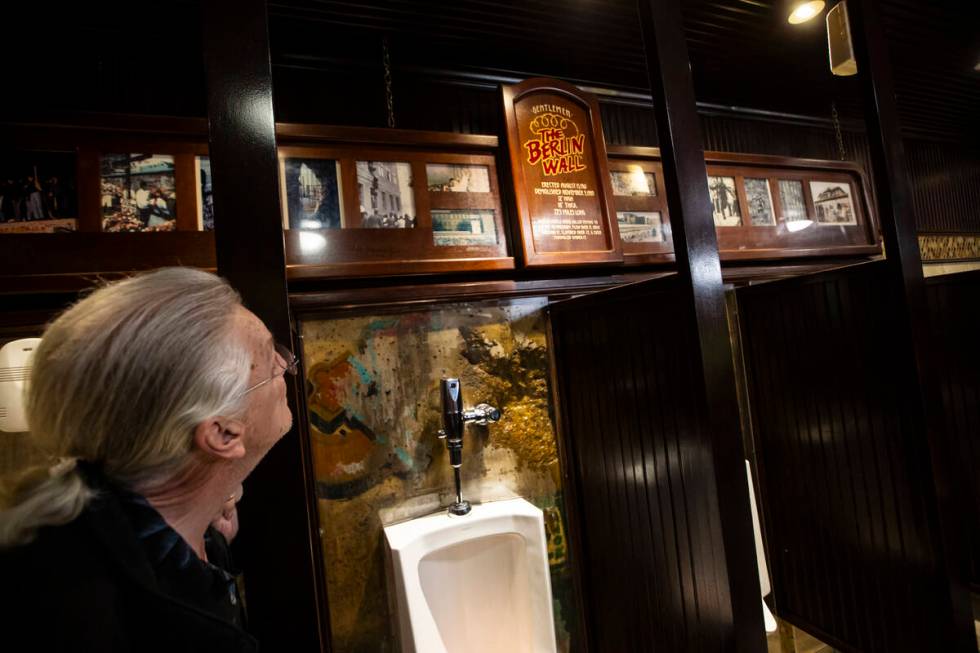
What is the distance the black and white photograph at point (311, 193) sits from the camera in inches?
73.0

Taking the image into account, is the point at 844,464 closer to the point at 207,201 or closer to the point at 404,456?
the point at 404,456

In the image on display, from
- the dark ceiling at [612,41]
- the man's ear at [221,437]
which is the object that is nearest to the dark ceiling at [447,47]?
the dark ceiling at [612,41]

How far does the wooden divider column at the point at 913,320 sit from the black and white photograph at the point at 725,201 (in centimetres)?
116

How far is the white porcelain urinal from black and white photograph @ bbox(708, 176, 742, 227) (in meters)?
1.91

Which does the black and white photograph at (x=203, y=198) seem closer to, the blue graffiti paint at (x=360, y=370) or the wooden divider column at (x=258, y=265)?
the blue graffiti paint at (x=360, y=370)

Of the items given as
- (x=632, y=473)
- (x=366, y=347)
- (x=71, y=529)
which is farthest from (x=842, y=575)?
(x=71, y=529)

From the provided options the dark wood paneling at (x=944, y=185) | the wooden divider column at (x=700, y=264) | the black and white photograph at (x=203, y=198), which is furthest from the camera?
the dark wood paneling at (x=944, y=185)

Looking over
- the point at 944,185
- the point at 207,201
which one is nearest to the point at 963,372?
the point at 944,185

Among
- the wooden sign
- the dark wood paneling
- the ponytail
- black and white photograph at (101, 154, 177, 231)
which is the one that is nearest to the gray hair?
the ponytail

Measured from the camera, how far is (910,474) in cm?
148

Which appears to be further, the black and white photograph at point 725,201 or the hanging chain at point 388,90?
the black and white photograph at point 725,201

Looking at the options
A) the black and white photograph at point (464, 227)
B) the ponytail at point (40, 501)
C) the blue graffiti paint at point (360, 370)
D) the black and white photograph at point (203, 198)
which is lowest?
the ponytail at point (40, 501)

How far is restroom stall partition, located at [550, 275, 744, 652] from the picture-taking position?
4.48 ft

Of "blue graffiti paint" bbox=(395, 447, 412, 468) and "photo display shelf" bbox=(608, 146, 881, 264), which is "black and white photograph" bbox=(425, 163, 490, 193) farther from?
"blue graffiti paint" bbox=(395, 447, 412, 468)
